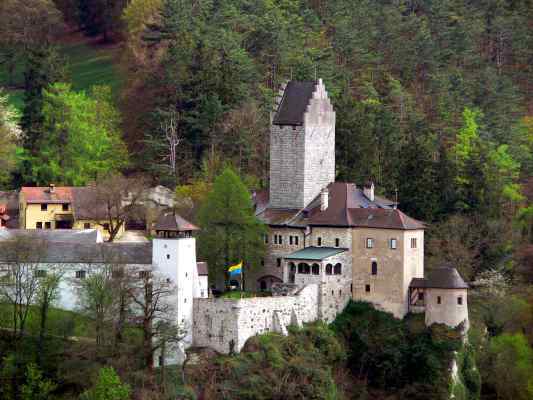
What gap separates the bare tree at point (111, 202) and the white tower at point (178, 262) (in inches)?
492

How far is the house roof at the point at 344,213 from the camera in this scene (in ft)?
298

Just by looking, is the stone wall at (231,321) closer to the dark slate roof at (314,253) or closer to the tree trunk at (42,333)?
the dark slate roof at (314,253)

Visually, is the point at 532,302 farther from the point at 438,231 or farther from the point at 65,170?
the point at 65,170

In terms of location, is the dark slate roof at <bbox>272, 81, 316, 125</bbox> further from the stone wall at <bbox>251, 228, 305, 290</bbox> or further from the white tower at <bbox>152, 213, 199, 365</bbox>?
the white tower at <bbox>152, 213, 199, 365</bbox>

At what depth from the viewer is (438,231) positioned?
102 metres

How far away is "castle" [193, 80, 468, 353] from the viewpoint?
8619 cm

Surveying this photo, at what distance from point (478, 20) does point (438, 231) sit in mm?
46325

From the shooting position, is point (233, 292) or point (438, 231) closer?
point (233, 292)

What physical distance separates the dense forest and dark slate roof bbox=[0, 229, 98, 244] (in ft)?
29.6

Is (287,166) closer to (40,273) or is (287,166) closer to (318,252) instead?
(318,252)

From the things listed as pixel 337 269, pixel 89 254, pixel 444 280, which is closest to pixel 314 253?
pixel 337 269

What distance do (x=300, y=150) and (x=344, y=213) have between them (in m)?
5.42

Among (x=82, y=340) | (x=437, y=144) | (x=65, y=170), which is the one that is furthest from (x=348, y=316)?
(x=437, y=144)

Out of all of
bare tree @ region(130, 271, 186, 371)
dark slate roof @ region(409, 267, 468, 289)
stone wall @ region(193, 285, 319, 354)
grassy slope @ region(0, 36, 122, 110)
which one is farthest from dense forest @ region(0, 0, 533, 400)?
bare tree @ region(130, 271, 186, 371)
